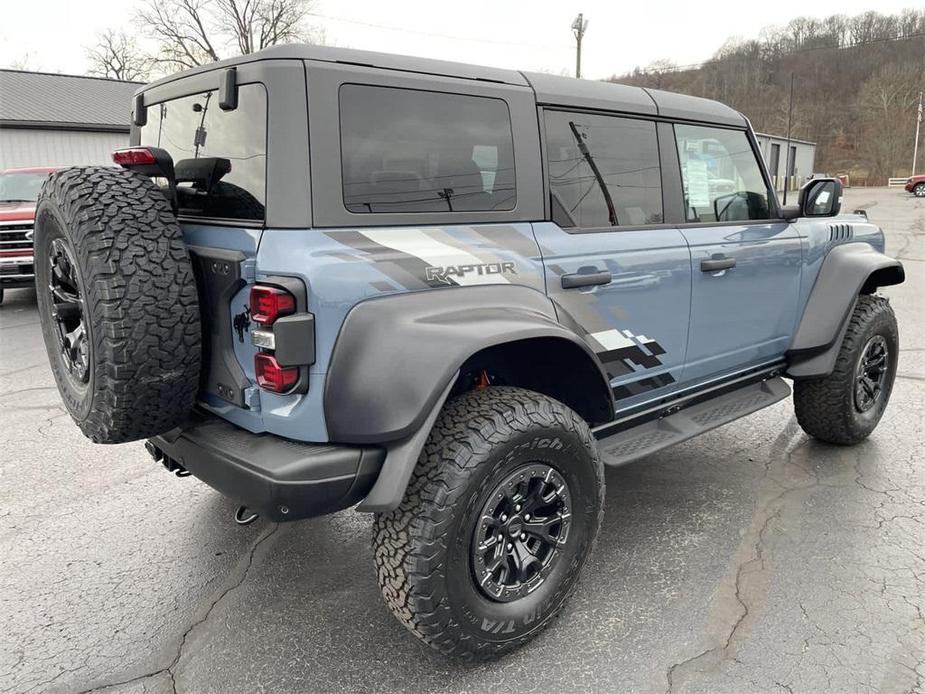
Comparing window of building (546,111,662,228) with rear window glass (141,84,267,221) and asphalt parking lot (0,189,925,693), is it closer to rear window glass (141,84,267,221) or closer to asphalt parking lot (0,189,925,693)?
rear window glass (141,84,267,221)

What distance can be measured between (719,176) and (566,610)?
233 cm

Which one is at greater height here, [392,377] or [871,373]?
[392,377]

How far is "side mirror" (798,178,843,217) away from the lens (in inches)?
149

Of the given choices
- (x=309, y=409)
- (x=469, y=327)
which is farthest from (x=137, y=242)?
(x=469, y=327)

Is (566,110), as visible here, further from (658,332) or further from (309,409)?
(309,409)

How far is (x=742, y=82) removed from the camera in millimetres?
58531

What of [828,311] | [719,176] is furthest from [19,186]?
[828,311]

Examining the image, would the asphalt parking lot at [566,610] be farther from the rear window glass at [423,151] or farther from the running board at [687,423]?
the rear window glass at [423,151]

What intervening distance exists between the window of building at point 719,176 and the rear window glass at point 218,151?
2.10m

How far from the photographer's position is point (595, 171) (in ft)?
9.61

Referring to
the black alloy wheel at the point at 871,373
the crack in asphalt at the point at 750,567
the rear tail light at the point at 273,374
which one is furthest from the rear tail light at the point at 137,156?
the black alloy wheel at the point at 871,373

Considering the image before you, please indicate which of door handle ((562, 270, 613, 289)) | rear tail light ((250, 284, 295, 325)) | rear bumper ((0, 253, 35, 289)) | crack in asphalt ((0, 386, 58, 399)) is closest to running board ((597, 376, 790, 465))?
door handle ((562, 270, 613, 289))

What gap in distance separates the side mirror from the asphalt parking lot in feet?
4.86

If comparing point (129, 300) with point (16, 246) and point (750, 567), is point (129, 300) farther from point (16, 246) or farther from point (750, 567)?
point (16, 246)
